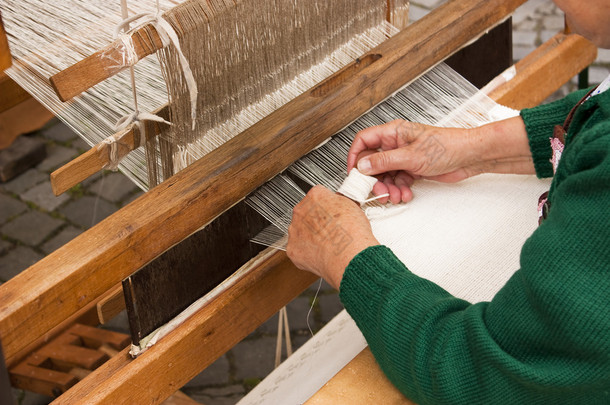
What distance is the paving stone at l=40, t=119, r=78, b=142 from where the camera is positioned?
364 centimetres

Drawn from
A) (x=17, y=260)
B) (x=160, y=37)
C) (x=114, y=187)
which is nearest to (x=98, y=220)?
(x=114, y=187)

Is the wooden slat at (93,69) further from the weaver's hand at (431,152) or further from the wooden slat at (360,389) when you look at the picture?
the wooden slat at (360,389)

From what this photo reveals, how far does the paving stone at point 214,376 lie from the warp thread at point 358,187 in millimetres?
1264

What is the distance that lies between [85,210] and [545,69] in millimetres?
2019

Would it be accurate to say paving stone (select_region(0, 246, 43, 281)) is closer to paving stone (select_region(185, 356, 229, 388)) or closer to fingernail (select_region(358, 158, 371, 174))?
paving stone (select_region(185, 356, 229, 388))

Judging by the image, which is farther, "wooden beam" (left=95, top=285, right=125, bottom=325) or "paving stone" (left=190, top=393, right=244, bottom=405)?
"paving stone" (left=190, top=393, right=244, bottom=405)

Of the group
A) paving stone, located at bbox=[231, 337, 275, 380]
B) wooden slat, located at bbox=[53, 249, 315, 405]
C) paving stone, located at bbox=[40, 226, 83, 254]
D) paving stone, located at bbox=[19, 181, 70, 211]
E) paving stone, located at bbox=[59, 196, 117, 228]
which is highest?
wooden slat, located at bbox=[53, 249, 315, 405]

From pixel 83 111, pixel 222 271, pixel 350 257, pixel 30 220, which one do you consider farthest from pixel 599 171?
pixel 30 220

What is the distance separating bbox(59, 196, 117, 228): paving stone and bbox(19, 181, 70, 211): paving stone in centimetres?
4

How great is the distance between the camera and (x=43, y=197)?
3.36m

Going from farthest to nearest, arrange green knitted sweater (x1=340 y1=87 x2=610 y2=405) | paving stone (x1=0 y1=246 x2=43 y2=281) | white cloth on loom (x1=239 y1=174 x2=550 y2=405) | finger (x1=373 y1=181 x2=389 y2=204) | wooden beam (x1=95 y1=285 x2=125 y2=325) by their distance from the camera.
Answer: paving stone (x1=0 y1=246 x2=43 y2=281) < wooden beam (x1=95 y1=285 x2=125 y2=325) < finger (x1=373 y1=181 x2=389 y2=204) < white cloth on loom (x1=239 y1=174 x2=550 y2=405) < green knitted sweater (x1=340 y1=87 x2=610 y2=405)

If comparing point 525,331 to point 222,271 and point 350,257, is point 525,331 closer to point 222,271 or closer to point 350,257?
point 350,257

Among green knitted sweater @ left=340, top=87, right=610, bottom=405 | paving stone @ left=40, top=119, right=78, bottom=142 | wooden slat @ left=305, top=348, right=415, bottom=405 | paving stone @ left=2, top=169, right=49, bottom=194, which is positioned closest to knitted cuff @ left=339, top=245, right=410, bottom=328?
green knitted sweater @ left=340, top=87, right=610, bottom=405

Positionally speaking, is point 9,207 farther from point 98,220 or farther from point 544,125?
point 544,125
